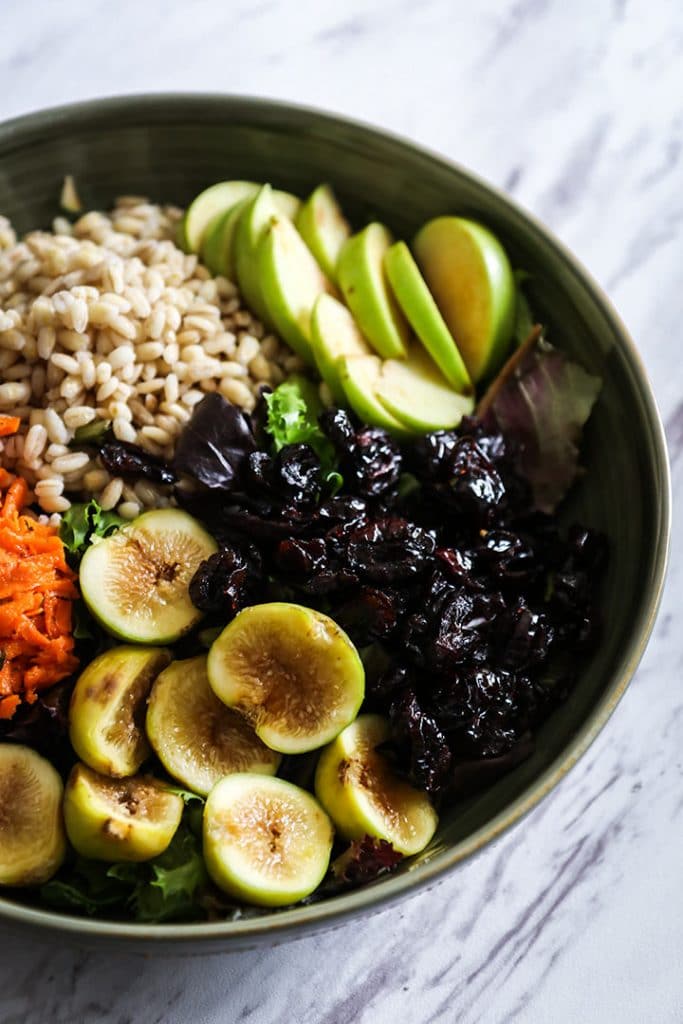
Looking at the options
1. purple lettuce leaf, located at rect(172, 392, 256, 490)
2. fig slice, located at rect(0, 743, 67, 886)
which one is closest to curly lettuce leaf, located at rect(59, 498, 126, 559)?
purple lettuce leaf, located at rect(172, 392, 256, 490)

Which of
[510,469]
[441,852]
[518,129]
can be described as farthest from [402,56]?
[441,852]

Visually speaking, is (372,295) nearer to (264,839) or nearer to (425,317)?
(425,317)

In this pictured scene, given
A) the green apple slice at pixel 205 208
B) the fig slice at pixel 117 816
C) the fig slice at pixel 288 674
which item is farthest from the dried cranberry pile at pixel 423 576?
the green apple slice at pixel 205 208

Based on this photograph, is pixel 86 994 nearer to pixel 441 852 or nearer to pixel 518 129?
pixel 441 852

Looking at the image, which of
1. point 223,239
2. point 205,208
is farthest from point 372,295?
point 205,208

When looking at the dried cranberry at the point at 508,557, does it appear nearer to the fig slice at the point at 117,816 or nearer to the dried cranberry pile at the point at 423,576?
the dried cranberry pile at the point at 423,576

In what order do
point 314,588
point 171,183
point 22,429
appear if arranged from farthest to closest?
point 171,183 → point 22,429 → point 314,588

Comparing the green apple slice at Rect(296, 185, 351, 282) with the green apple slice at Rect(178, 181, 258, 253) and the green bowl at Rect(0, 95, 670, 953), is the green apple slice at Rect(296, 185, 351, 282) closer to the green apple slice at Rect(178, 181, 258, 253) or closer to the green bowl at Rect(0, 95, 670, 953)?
the green bowl at Rect(0, 95, 670, 953)
